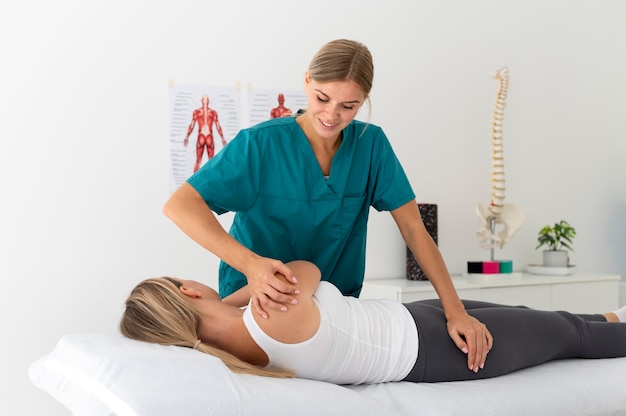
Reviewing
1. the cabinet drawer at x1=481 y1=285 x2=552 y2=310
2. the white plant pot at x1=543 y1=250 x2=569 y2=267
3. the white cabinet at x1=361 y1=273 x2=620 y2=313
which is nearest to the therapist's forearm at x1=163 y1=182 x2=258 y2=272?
the white cabinet at x1=361 y1=273 x2=620 y2=313

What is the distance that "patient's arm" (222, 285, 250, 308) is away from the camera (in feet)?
6.10

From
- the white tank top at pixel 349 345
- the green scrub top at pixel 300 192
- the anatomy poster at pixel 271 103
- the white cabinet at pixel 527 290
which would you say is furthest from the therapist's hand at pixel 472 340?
the anatomy poster at pixel 271 103

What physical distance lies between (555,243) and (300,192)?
7.30 feet

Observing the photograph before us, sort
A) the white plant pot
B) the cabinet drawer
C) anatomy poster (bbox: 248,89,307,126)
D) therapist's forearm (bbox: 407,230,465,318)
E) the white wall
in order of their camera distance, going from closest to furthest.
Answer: therapist's forearm (bbox: 407,230,465,318) < the white wall < anatomy poster (bbox: 248,89,307,126) < the cabinet drawer < the white plant pot

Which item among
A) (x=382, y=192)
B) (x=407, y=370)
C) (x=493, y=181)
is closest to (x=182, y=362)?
(x=407, y=370)

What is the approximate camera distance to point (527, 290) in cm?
344

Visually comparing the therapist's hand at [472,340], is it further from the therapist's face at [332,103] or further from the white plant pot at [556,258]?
the white plant pot at [556,258]

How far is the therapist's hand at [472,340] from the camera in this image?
1713 mm

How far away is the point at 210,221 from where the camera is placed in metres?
1.69

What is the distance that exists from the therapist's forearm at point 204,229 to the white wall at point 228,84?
3.92ft

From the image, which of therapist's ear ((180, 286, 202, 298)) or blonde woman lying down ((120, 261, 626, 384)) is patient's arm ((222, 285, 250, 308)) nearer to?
blonde woman lying down ((120, 261, 626, 384))

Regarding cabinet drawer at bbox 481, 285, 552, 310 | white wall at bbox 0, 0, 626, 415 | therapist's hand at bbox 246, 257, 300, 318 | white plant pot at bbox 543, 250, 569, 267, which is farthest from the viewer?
white plant pot at bbox 543, 250, 569, 267

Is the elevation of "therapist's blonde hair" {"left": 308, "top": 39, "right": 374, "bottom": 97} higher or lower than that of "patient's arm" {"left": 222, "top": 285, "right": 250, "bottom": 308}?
higher

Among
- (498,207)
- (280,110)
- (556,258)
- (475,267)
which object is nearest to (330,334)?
(280,110)
